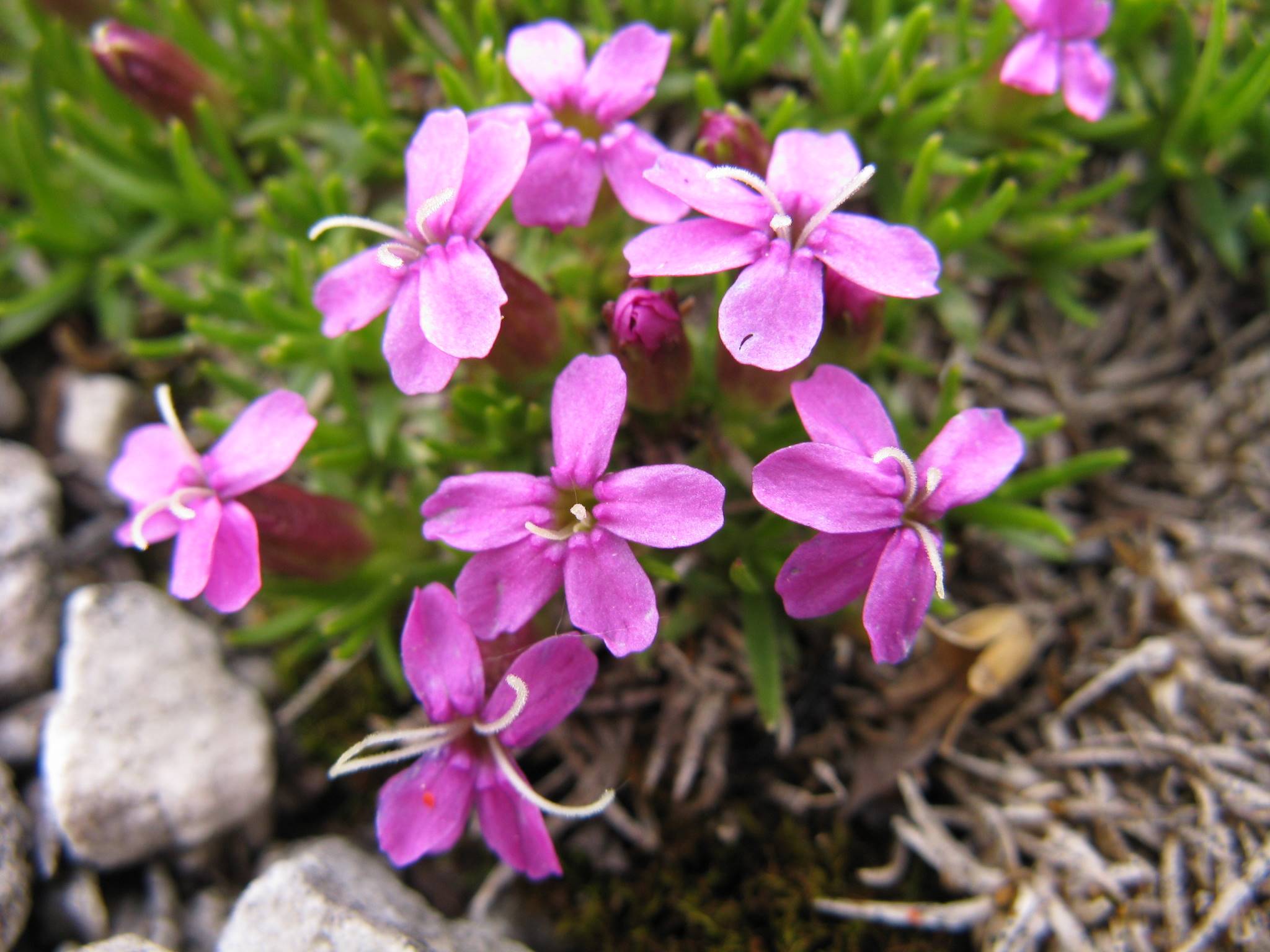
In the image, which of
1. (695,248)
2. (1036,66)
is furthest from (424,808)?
(1036,66)

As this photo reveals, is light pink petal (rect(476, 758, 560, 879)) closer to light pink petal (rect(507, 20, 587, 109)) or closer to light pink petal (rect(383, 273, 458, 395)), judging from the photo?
light pink petal (rect(383, 273, 458, 395))

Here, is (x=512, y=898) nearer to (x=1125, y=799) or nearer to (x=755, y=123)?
(x=1125, y=799)

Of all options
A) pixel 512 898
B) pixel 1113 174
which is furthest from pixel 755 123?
pixel 512 898

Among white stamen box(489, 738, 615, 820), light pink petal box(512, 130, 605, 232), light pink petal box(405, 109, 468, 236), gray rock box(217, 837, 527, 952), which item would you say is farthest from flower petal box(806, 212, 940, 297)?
gray rock box(217, 837, 527, 952)

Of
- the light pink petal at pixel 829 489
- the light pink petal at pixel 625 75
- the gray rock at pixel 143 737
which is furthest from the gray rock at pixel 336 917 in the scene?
the light pink petal at pixel 625 75

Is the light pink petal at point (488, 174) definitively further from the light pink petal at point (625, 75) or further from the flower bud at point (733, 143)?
the flower bud at point (733, 143)
